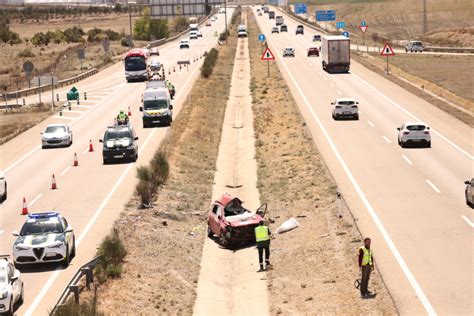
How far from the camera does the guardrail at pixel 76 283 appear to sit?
1982cm

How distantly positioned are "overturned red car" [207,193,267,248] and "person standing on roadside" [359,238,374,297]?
9.02 metres

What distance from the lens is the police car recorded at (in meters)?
25.3

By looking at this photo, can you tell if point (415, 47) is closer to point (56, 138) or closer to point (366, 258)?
point (56, 138)

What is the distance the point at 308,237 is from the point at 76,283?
10714mm

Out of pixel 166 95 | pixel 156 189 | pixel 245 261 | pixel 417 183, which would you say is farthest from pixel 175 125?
pixel 245 261

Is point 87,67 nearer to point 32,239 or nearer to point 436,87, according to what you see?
point 436,87

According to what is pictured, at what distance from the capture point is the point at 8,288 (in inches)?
816

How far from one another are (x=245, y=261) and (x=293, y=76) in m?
Answer: 62.0

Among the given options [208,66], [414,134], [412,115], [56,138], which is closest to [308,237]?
[414,134]

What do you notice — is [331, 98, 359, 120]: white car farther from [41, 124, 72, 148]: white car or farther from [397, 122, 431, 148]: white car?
[41, 124, 72, 148]: white car

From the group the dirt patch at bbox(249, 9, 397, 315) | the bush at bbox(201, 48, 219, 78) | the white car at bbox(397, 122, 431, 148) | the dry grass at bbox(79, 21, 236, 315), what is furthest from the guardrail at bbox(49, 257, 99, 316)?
the bush at bbox(201, 48, 219, 78)

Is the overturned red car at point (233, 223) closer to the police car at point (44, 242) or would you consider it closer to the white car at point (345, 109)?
the police car at point (44, 242)

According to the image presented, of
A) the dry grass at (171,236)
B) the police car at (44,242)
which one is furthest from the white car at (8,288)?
the police car at (44,242)

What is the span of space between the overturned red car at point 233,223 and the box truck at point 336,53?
5739cm
